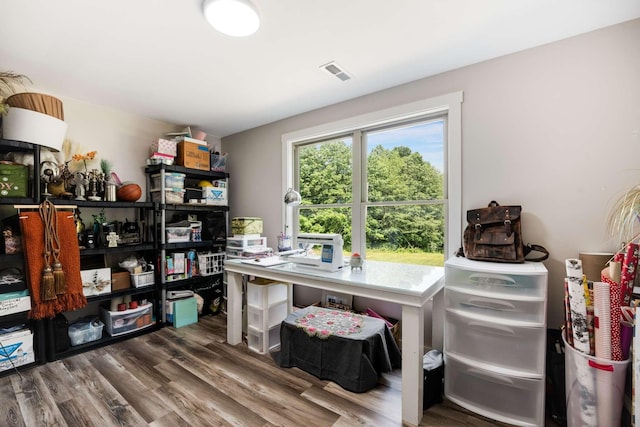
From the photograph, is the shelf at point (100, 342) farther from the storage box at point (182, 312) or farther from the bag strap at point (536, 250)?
the bag strap at point (536, 250)

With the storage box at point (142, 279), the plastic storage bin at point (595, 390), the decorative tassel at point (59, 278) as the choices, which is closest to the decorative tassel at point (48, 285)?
the decorative tassel at point (59, 278)

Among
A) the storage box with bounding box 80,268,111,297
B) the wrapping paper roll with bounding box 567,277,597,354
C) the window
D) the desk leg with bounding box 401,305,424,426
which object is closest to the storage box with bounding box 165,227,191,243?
the storage box with bounding box 80,268,111,297

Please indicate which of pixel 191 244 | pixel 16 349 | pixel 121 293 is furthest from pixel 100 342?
pixel 191 244

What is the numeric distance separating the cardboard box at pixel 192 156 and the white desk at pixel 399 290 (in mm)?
1465

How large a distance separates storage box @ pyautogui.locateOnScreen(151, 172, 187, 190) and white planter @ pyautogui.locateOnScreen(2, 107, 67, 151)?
1.02 metres

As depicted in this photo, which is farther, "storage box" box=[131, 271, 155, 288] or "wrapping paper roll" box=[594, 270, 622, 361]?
"storage box" box=[131, 271, 155, 288]

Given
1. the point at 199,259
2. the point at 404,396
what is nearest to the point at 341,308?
the point at 404,396

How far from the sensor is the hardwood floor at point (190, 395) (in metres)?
1.65

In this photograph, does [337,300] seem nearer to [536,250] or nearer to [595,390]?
[536,250]

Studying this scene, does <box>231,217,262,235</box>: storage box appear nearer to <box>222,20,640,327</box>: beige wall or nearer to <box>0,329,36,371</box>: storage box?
<box>0,329,36,371</box>: storage box

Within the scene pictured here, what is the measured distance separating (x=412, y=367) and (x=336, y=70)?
2.21 m

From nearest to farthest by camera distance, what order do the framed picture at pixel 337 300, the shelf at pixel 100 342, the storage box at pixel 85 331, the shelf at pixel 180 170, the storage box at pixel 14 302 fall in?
1. the storage box at pixel 14 302
2. the shelf at pixel 100 342
3. the storage box at pixel 85 331
4. the framed picture at pixel 337 300
5. the shelf at pixel 180 170

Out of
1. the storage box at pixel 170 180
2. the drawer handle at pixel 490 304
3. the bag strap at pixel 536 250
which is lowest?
the drawer handle at pixel 490 304

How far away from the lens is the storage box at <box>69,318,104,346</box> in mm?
2486
